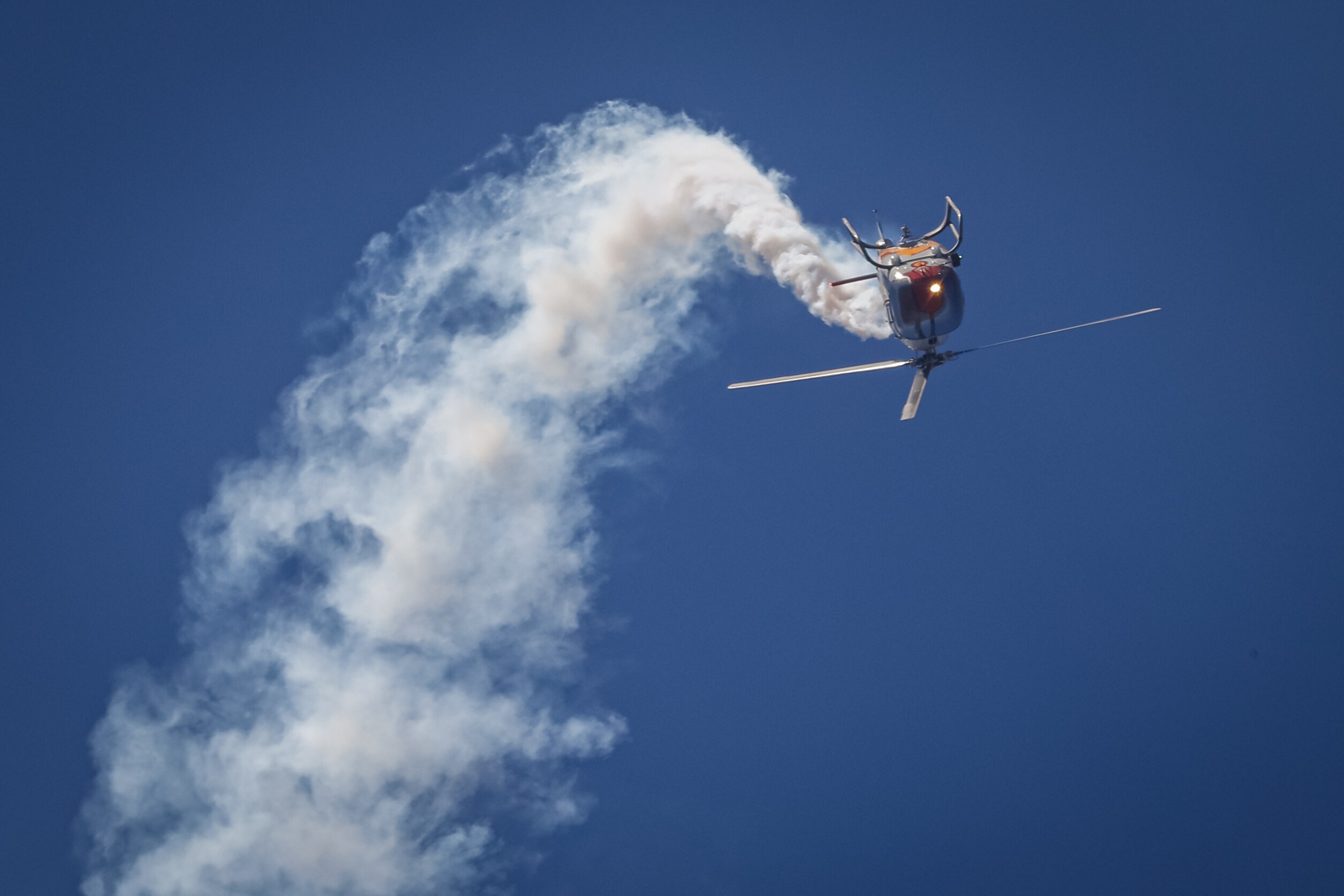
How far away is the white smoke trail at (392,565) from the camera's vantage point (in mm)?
44219

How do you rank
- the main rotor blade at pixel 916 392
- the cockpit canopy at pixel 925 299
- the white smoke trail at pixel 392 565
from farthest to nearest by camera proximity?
the white smoke trail at pixel 392 565 → the main rotor blade at pixel 916 392 → the cockpit canopy at pixel 925 299

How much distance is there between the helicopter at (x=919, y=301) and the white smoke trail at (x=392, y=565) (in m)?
14.0

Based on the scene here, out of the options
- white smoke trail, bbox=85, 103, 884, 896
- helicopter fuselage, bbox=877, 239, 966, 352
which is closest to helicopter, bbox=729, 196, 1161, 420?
helicopter fuselage, bbox=877, 239, 966, 352

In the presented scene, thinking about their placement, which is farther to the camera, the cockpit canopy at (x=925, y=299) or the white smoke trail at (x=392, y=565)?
the white smoke trail at (x=392, y=565)

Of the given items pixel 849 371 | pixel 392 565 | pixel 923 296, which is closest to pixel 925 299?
pixel 923 296

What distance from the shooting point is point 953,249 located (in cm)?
3044

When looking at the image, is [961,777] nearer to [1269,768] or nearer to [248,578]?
[1269,768]

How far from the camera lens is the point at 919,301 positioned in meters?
29.8

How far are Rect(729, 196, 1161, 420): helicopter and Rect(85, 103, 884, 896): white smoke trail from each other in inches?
552

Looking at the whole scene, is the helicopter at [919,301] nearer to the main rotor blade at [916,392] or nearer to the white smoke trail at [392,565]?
the main rotor blade at [916,392]

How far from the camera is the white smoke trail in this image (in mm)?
44219

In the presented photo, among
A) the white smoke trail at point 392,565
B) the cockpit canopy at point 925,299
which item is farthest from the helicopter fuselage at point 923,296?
the white smoke trail at point 392,565

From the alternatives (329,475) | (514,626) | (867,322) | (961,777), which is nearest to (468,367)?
(329,475)

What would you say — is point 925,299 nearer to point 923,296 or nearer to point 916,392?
point 923,296
